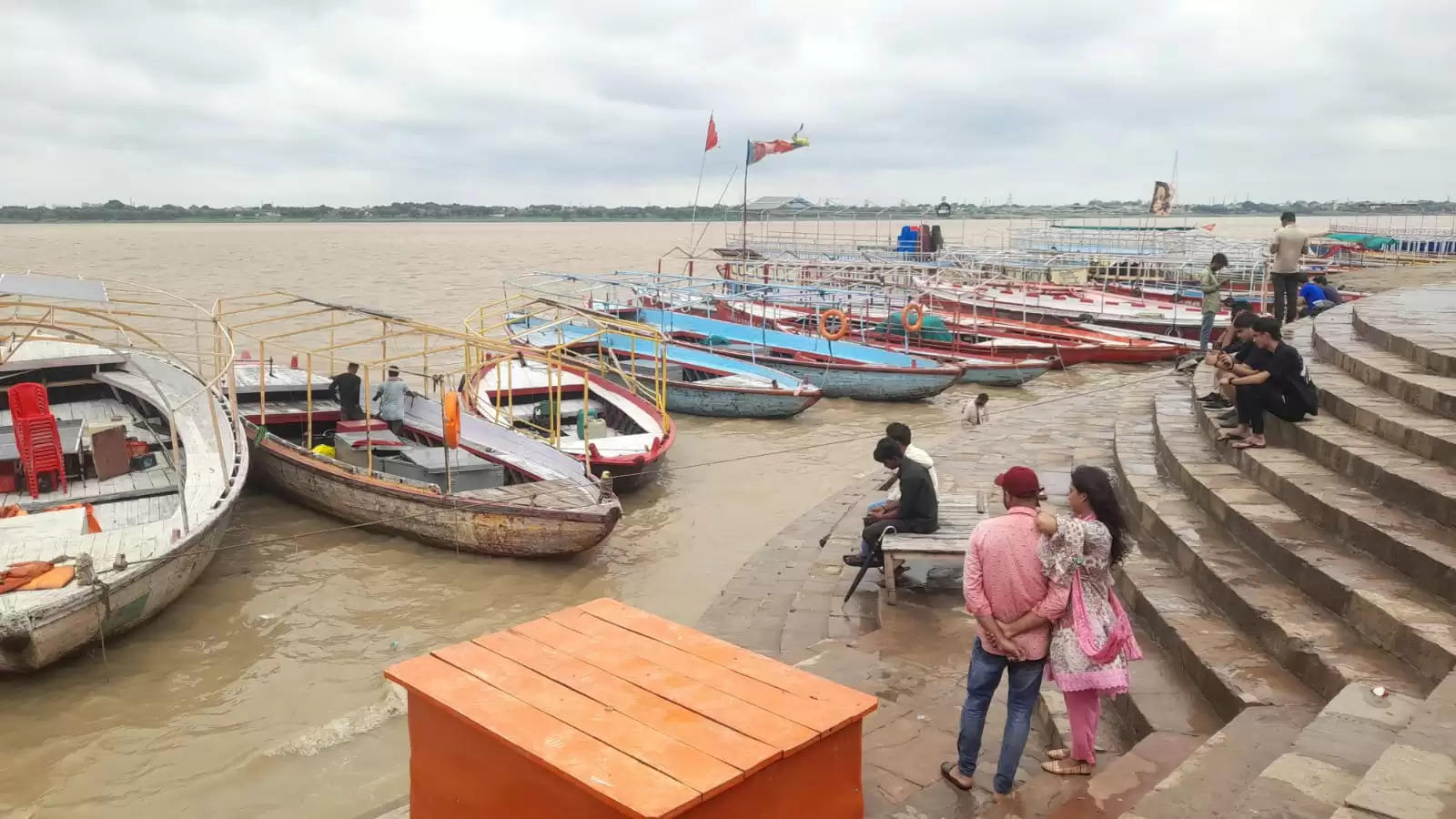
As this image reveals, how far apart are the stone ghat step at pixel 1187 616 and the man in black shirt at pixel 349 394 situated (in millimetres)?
9305

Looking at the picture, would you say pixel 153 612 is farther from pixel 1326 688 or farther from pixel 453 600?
pixel 1326 688

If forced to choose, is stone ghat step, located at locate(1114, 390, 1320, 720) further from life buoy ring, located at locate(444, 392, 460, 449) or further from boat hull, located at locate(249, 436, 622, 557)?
life buoy ring, located at locate(444, 392, 460, 449)

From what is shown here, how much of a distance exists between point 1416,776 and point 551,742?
2558mm

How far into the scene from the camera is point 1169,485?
697 centimetres

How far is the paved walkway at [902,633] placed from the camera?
4.14 meters

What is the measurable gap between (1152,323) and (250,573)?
21.7 metres

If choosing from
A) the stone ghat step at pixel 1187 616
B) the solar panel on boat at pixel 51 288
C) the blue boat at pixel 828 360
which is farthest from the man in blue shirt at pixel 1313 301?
the solar panel on boat at pixel 51 288

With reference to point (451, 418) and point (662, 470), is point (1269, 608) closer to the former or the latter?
point (451, 418)

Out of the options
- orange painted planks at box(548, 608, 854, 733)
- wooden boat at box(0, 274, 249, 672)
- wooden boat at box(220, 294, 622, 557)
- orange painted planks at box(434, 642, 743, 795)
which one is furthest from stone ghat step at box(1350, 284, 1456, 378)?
wooden boat at box(0, 274, 249, 672)

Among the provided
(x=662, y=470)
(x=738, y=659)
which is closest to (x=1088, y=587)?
(x=738, y=659)

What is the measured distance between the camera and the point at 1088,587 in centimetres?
373

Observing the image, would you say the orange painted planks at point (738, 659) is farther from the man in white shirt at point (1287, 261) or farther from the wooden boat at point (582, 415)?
the man in white shirt at point (1287, 261)

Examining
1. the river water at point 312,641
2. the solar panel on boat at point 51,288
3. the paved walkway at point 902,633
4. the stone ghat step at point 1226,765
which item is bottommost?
the river water at point 312,641

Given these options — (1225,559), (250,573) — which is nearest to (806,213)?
(250,573)
